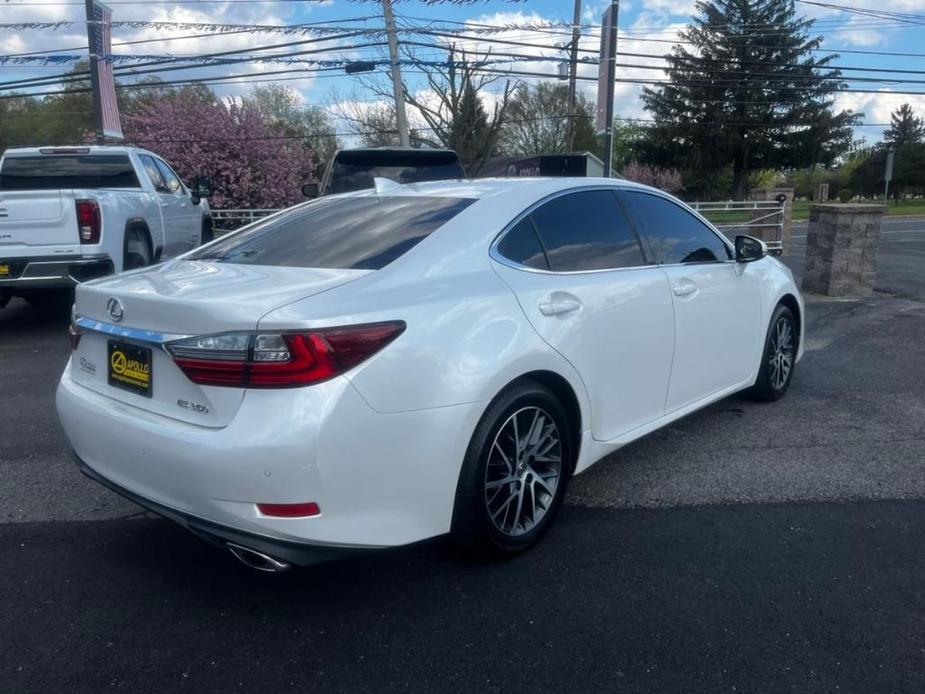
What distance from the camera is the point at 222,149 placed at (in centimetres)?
3269

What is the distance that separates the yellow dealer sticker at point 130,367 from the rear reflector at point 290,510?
713mm

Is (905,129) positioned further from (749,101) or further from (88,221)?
(88,221)

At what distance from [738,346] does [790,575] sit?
1.99m

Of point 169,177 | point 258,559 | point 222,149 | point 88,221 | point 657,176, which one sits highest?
point 222,149

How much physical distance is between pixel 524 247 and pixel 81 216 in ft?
20.2

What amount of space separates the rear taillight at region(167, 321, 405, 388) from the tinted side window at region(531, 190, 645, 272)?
132cm

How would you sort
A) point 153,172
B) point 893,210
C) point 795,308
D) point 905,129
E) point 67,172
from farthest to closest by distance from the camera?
point 905,129, point 893,210, point 153,172, point 67,172, point 795,308

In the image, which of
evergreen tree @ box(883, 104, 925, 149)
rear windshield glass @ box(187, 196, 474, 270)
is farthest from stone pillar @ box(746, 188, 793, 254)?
evergreen tree @ box(883, 104, 925, 149)

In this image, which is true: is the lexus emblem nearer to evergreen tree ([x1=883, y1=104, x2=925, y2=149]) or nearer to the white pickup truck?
the white pickup truck

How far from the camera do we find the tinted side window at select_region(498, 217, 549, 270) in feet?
11.8

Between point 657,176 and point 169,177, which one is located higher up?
point 657,176

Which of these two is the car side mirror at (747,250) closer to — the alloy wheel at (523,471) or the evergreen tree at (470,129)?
the alloy wheel at (523,471)

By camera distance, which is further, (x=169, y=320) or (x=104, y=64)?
(x=104, y=64)

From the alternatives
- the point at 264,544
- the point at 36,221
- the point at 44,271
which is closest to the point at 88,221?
the point at 36,221
